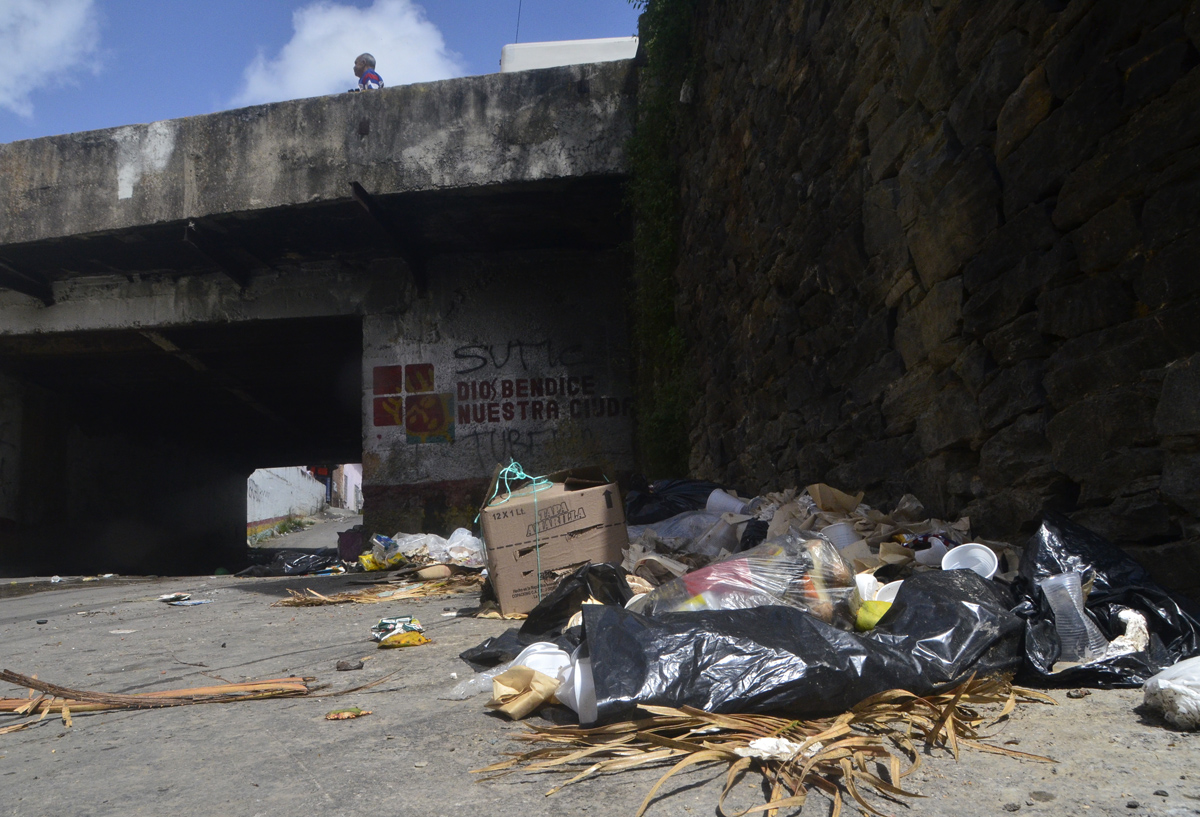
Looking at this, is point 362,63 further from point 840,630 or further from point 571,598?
point 840,630

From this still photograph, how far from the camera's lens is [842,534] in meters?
3.09

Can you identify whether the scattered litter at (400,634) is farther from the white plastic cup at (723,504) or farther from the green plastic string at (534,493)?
the white plastic cup at (723,504)

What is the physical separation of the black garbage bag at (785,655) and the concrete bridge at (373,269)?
4755 mm

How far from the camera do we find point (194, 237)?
778cm

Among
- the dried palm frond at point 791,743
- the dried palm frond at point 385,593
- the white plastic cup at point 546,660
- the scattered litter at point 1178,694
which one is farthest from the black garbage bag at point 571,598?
the dried palm frond at point 385,593

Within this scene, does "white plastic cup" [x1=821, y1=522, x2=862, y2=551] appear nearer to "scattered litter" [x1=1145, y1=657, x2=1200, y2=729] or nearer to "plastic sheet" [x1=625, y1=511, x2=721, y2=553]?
"plastic sheet" [x1=625, y1=511, x2=721, y2=553]

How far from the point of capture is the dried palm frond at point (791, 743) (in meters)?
1.43

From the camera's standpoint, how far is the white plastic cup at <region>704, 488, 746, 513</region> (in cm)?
436

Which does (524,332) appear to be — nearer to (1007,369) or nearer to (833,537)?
(833,537)

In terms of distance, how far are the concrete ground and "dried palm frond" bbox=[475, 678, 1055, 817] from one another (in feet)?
0.12

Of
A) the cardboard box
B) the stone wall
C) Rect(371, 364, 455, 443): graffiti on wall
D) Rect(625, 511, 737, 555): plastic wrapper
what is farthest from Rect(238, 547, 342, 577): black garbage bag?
the stone wall

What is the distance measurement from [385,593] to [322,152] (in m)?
4.53

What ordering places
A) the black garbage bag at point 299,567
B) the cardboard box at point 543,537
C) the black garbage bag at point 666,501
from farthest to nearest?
the black garbage bag at point 299,567 < the black garbage bag at point 666,501 < the cardboard box at point 543,537

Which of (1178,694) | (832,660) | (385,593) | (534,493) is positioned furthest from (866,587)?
(385,593)
